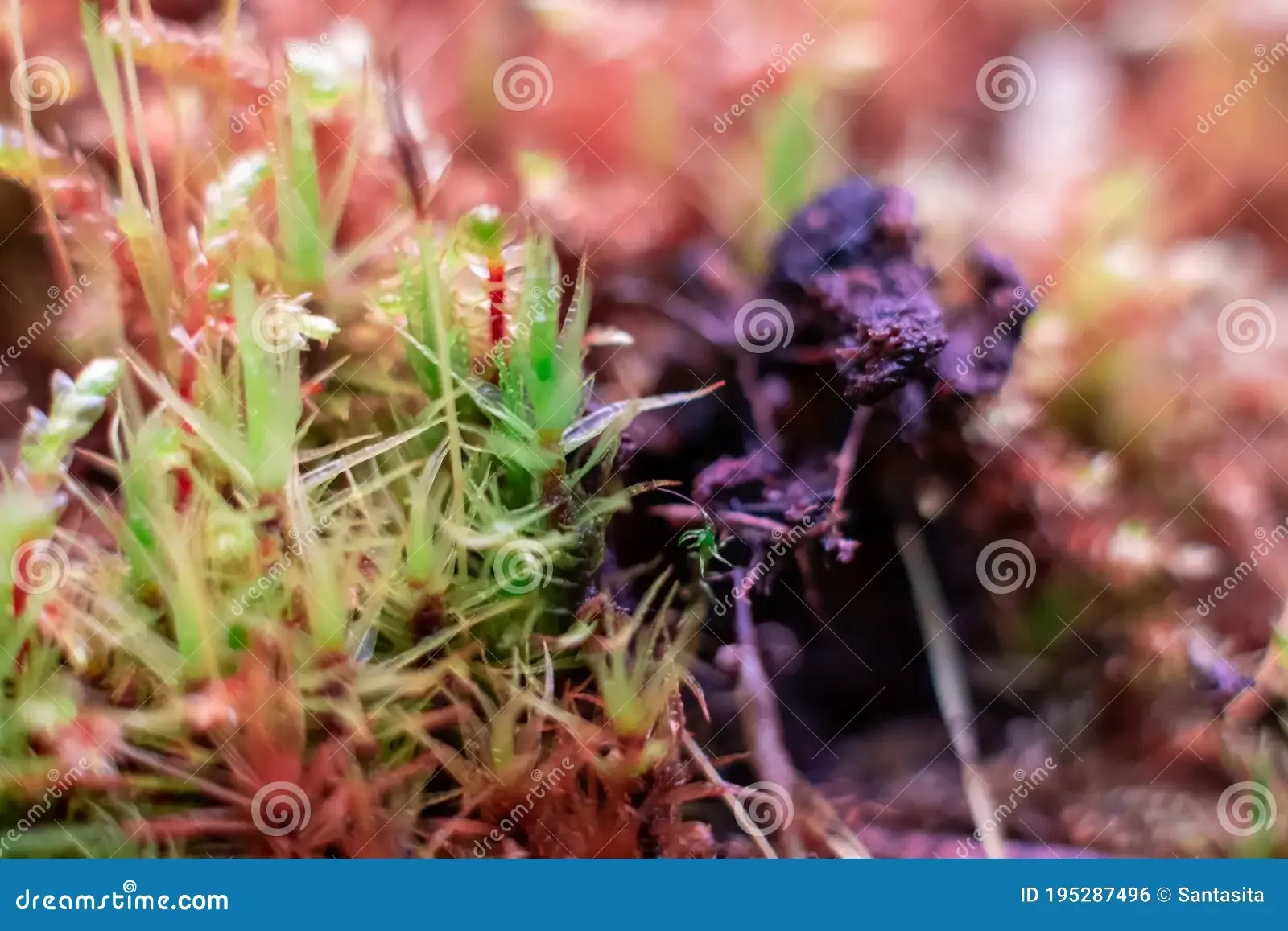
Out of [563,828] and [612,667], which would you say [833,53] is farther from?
[563,828]

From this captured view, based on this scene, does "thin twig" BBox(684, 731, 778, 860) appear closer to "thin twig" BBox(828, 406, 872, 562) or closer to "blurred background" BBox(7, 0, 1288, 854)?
"blurred background" BBox(7, 0, 1288, 854)

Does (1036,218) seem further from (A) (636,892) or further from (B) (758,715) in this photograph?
(A) (636,892)

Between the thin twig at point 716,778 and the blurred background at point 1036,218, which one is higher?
the blurred background at point 1036,218

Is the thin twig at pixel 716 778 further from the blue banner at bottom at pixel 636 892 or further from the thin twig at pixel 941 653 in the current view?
the thin twig at pixel 941 653

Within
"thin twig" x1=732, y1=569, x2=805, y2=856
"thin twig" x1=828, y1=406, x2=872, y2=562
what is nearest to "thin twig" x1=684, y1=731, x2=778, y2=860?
"thin twig" x1=732, y1=569, x2=805, y2=856

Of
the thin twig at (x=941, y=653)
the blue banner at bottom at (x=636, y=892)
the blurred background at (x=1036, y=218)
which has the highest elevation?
the blurred background at (x=1036, y=218)

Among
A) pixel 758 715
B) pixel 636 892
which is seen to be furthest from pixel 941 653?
pixel 636 892

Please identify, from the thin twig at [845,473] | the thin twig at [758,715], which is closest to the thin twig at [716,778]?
the thin twig at [758,715]
